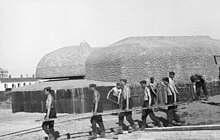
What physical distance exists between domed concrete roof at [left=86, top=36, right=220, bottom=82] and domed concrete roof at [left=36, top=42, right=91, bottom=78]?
1.94 ft

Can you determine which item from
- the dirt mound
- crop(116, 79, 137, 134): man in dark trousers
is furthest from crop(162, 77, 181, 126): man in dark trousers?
crop(116, 79, 137, 134): man in dark trousers

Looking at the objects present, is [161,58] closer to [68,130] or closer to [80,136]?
[68,130]

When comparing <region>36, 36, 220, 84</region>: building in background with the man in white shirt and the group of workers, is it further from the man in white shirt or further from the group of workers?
the group of workers

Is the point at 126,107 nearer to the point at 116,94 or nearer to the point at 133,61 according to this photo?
the point at 116,94

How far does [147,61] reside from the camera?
19047mm

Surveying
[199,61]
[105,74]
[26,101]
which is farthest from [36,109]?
[199,61]

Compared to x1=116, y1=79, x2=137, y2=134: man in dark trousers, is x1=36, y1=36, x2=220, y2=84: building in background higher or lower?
higher

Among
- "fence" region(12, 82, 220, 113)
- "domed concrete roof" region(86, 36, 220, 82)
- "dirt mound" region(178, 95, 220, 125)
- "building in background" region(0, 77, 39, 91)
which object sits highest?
"building in background" region(0, 77, 39, 91)

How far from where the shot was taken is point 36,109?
1884 centimetres

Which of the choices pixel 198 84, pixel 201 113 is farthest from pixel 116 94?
pixel 198 84

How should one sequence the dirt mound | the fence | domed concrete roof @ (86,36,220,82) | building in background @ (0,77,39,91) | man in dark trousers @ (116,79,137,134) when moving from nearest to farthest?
man in dark trousers @ (116,79,137,134) → the dirt mound → the fence → domed concrete roof @ (86,36,220,82) → building in background @ (0,77,39,91)

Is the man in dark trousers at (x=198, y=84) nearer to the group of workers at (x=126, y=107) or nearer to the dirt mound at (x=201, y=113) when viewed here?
the dirt mound at (x=201, y=113)

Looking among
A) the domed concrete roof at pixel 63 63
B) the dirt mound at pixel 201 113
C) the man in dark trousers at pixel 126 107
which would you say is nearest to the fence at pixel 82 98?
the domed concrete roof at pixel 63 63

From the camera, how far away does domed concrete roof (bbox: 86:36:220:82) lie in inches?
740
